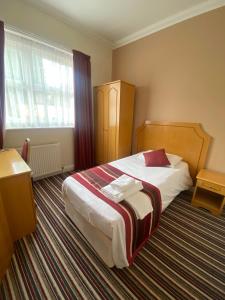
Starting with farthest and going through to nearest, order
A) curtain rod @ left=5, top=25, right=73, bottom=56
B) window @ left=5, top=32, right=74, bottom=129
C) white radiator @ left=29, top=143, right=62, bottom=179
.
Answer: white radiator @ left=29, top=143, right=62, bottom=179 < window @ left=5, top=32, right=74, bottom=129 < curtain rod @ left=5, top=25, right=73, bottom=56

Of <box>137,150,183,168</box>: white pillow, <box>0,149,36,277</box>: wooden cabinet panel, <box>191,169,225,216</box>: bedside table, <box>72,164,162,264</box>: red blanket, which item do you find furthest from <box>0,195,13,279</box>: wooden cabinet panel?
<box>191,169,225,216</box>: bedside table

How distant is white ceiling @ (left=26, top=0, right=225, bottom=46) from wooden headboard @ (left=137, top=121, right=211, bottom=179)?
1.72m

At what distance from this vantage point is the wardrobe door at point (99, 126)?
3225 millimetres

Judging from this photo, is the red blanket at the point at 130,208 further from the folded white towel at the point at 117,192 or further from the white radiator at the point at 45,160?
the white radiator at the point at 45,160

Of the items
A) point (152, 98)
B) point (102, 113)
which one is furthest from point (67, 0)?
point (152, 98)

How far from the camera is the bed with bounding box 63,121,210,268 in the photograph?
1248 millimetres

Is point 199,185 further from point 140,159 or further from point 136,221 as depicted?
point 136,221

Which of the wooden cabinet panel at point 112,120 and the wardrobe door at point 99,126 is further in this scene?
the wardrobe door at point 99,126

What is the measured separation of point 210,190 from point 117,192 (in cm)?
152

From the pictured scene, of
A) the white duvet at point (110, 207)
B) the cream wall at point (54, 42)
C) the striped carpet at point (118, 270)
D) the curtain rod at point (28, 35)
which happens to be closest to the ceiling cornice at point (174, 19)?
the cream wall at point (54, 42)

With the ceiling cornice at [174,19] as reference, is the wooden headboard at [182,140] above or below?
below

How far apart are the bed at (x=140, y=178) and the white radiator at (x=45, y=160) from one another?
1.20 metres

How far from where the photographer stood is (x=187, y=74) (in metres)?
2.40

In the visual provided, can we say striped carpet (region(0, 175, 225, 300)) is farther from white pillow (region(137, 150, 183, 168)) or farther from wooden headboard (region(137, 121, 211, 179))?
wooden headboard (region(137, 121, 211, 179))
